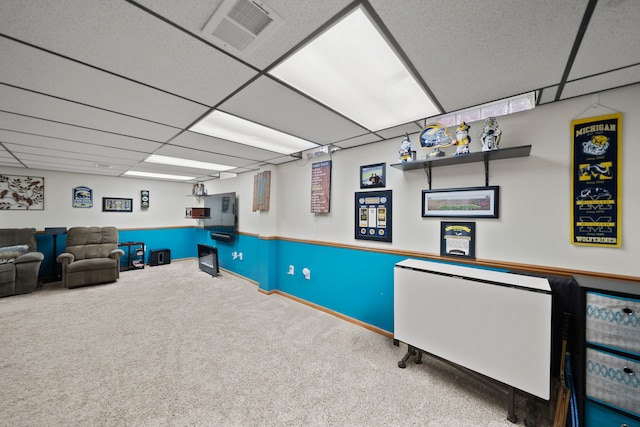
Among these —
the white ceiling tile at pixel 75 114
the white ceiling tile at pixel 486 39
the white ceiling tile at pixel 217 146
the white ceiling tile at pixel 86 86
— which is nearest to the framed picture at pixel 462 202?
the white ceiling tile at pixel 486 39

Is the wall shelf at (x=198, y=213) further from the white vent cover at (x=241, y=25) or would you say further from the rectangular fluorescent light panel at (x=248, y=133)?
the white vent cover at (x=241, y=25)

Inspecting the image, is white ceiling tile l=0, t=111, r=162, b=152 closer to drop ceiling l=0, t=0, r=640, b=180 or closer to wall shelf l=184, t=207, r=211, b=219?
drop ceiling l=0, t=0, r=640, b=180

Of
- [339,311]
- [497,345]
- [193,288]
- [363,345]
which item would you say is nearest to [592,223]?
[497,345]

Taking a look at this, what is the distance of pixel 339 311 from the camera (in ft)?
10.5

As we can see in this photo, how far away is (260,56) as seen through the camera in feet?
4.20

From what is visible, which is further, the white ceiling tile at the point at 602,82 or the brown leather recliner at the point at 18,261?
the brown leather recliner at the point at 18,261

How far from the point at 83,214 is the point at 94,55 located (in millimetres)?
5886

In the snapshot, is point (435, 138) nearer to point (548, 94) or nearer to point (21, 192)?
point (548, 94)

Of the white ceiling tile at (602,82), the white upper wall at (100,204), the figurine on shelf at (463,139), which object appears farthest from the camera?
the white upper wall at (100,204)

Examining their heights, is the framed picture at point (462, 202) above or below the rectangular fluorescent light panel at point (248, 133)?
below

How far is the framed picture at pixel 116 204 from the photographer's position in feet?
18.1

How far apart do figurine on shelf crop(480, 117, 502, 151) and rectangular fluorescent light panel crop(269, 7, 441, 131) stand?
0.41 metres

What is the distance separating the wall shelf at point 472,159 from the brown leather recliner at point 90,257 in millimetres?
5651

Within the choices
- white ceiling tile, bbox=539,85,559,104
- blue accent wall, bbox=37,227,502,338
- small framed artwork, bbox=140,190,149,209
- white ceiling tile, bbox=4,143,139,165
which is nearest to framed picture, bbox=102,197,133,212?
small framed artwork, bbox=140,190,149,209
